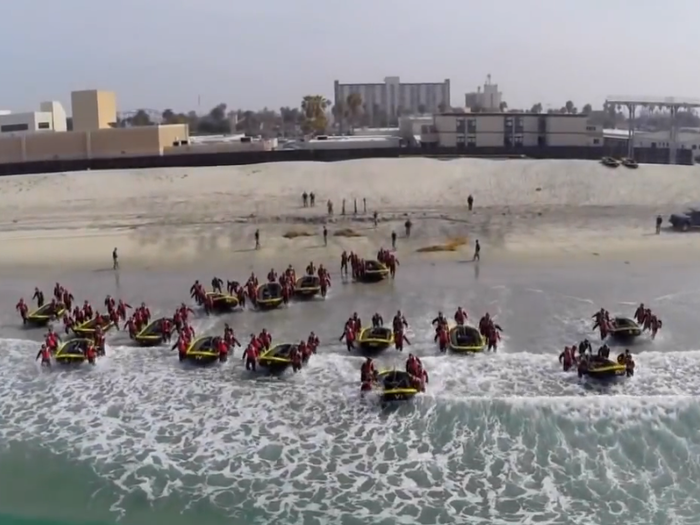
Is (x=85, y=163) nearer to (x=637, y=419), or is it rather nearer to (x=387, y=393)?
(x=387, y=393)

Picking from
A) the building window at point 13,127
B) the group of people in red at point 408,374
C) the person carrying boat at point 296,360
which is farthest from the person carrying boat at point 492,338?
the building window at point 13,127

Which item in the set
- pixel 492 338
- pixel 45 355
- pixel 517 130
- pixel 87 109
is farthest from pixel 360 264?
pixel 87 109

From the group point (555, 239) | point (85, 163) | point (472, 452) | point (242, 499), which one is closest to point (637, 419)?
point (472, 452)

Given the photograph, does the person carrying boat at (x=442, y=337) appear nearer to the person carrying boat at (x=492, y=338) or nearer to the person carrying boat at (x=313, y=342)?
the person carrying boat at (x=492, y=338)

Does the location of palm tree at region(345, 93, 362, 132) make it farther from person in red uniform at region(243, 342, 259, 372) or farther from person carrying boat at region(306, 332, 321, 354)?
person in red uniform at region(243, 342, 259, 372)

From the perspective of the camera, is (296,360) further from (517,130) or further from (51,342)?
(517,130)
